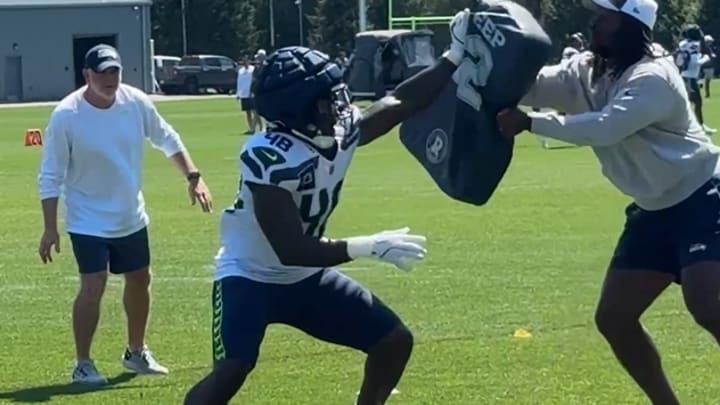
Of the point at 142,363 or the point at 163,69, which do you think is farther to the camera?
the point at 163,69

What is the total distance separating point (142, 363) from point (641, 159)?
3446mm

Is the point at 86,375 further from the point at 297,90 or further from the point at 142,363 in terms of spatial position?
the point at 297,90

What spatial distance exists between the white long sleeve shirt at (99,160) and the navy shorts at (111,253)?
0.04 m

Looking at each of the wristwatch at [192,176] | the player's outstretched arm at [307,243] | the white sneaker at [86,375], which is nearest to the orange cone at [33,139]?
the wristwatch at [192,176]

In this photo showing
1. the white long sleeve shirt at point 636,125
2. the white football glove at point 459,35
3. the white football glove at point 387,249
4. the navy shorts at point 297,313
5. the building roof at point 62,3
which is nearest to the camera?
the white football glove at point 387,249

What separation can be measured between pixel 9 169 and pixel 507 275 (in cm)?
1467

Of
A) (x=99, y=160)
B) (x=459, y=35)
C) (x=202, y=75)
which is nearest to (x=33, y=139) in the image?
(x=99, y=160)

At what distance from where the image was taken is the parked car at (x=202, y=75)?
224 feet

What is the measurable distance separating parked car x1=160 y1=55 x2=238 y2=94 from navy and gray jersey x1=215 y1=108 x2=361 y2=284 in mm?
61836

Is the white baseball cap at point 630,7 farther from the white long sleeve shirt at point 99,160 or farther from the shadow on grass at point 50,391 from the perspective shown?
the shadow on grass at point 50,391

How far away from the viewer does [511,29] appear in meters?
6.79

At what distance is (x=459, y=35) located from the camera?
23.0ft

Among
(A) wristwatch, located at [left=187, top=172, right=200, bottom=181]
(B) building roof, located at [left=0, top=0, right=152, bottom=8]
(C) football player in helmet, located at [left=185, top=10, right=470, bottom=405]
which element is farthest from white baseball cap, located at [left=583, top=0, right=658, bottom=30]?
(B) building roof, located at [left=0, top=0, right=152, bottom=8]

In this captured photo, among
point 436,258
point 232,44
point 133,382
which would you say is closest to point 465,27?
point 133,382
